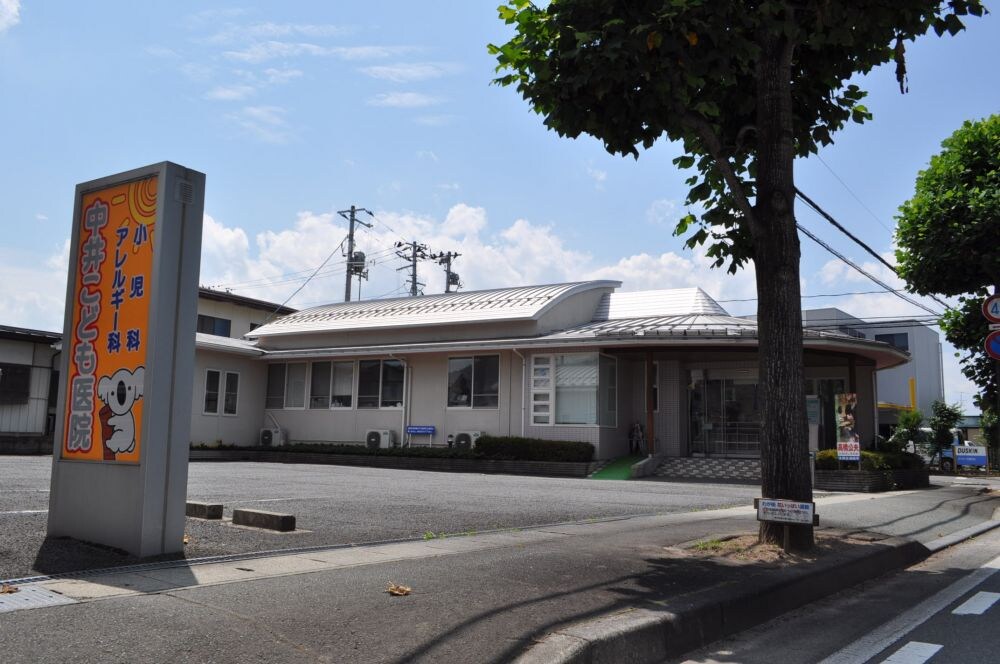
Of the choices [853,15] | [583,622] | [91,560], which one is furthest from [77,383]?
[853,15]

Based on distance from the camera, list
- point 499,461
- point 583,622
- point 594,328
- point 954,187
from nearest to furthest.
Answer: point 583,622 < point 954,187 < point 499,461 < point 594,328

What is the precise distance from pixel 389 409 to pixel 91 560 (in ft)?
72.3

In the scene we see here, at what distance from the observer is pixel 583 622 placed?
5074 millimetres

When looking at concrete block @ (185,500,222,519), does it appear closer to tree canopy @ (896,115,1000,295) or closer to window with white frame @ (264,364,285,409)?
tree canopy @ (896,115,1000,295)

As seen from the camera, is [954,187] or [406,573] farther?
[954,187]

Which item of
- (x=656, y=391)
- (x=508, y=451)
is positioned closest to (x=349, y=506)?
(x=508, y=451)

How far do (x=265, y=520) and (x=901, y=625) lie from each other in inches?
247

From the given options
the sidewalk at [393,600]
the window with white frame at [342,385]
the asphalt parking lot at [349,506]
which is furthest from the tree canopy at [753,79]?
the window with white frame at [342,385]

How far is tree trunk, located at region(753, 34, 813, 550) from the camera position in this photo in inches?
322

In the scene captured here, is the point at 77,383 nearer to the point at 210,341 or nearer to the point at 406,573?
the point at 406,573

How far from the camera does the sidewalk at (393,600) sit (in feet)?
14.2

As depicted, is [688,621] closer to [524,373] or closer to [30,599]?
[30,599]

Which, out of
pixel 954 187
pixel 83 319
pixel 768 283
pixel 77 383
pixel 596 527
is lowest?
pixel 596 527

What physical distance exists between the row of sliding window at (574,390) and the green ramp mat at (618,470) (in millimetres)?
1256
